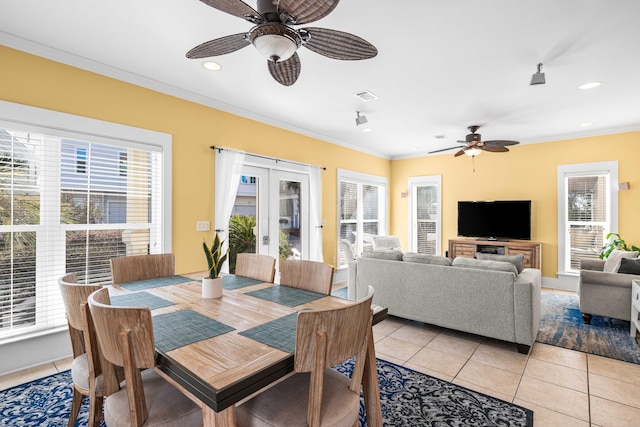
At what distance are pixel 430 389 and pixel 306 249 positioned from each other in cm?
330

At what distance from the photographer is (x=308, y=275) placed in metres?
2.17

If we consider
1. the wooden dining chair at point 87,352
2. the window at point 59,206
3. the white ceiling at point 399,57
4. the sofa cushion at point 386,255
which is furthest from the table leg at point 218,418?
the sofa cushion at point 386,255

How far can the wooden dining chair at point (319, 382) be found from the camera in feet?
3.61

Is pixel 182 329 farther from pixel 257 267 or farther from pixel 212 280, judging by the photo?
pixel 257 267

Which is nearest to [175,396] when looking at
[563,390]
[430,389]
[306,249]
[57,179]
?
[430,389]

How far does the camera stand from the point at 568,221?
552cm

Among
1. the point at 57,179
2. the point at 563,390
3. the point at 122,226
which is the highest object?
the point at 57,179

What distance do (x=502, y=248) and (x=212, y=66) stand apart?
5.48 m

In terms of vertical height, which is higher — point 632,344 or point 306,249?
point 306,249

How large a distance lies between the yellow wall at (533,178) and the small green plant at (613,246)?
0.39 ft

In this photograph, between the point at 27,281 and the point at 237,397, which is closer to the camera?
the point at 237,397

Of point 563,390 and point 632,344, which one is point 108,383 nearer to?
point 563,390

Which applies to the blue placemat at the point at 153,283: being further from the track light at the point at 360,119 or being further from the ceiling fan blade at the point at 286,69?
the track light at the point at 360,119

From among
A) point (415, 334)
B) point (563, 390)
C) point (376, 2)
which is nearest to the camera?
Result: point (376, 2)
